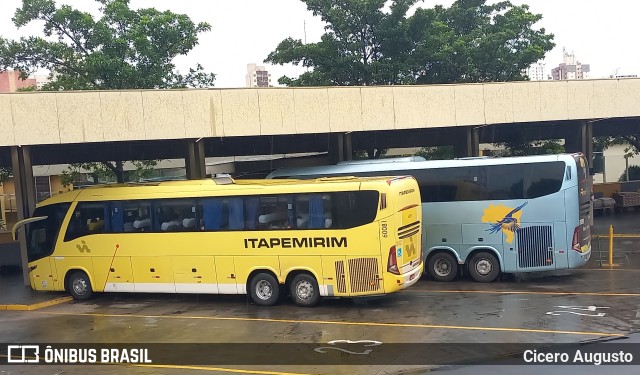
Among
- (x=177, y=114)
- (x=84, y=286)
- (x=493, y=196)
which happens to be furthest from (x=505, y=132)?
(x=84, y=286)

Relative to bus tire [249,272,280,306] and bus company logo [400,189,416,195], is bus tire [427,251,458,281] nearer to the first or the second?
bus company logo [400,189,416,195]

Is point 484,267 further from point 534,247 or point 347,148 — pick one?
point 347,148

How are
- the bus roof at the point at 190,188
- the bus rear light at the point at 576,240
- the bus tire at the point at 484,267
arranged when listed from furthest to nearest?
the bus tire at the point at 484,267 < the bus rear light at the point at 576,240 < the bus roof at the point at 190,188

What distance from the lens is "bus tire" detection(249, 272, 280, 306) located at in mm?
13688

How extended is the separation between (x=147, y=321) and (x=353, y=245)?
4880 millimetres

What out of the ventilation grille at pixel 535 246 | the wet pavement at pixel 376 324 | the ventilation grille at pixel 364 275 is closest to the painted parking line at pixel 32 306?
the wet pavement at pixel 376 324

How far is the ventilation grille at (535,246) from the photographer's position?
14.7 m

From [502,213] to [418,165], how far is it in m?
2.62

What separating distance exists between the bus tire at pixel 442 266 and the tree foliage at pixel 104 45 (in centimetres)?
2010

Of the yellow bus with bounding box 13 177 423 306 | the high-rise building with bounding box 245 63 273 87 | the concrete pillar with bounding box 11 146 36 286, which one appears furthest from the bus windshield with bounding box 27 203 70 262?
the high-rise building with bounding box 245 63 273 87

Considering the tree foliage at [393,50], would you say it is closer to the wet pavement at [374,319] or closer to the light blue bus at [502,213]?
the light blue bus at [502,213]

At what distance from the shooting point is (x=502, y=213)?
1509cm

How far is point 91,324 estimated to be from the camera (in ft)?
41.7

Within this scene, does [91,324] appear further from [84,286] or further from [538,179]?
[538,179]
